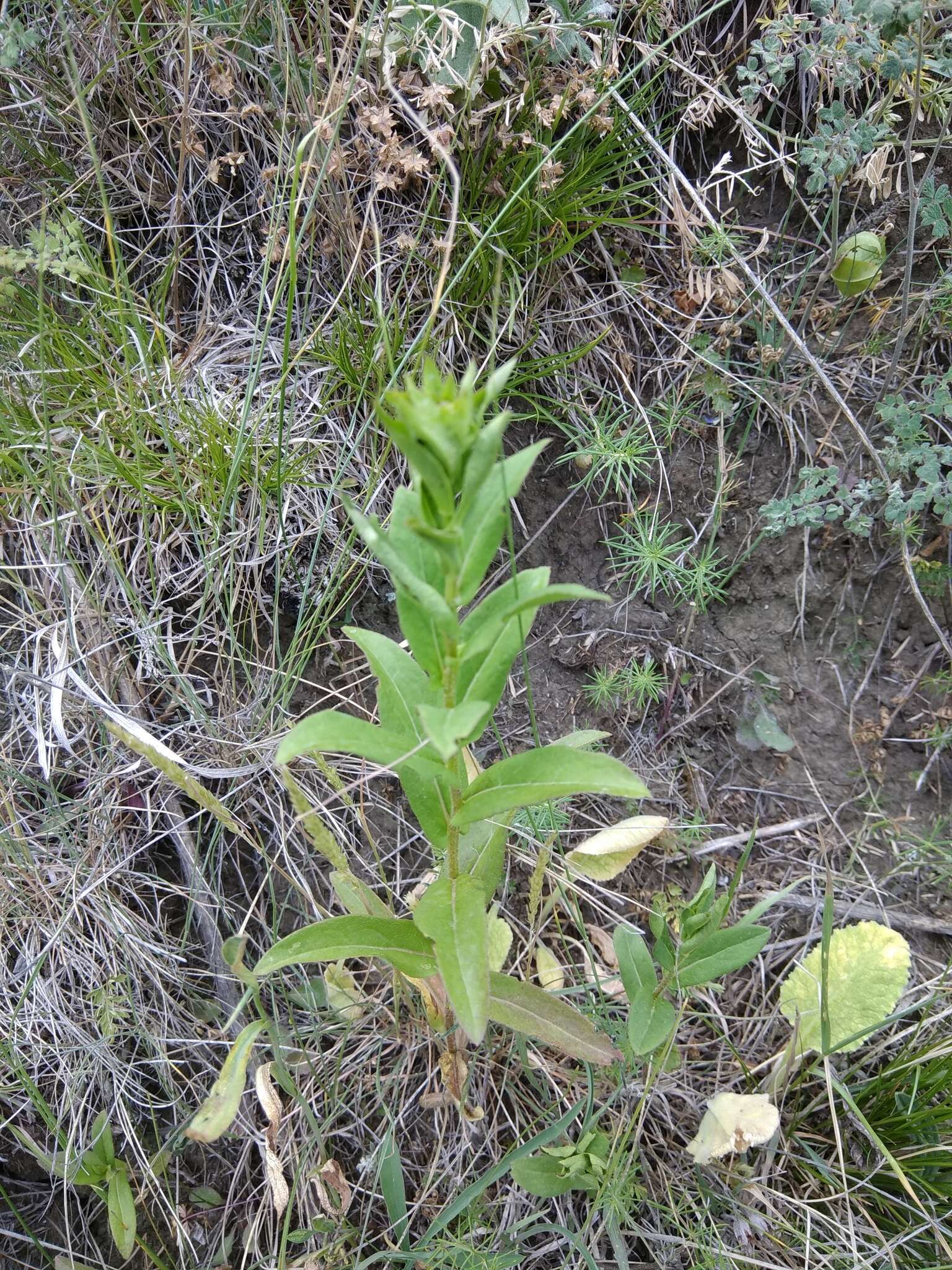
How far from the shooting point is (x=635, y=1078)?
1.84 m

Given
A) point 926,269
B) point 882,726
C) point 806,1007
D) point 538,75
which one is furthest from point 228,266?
point 806,1007

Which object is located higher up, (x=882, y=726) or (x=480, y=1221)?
(x=882, y=726)

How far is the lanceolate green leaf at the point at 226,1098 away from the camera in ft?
4.53

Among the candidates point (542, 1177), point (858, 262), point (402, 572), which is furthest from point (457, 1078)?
point (858, 262)

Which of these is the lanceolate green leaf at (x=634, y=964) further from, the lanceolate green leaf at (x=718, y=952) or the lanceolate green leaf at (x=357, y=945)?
the lanceolate green leaf at (x=357, y=945)

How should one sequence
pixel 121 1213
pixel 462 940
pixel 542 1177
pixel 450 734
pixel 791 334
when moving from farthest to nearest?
pixel 791 334 → pixel 121 1213 → pixel 542 1177 → pixel 462 940 → pixel 450 734

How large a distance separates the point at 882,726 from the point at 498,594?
141 centimetres

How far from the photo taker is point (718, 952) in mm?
1658

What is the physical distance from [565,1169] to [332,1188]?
1.56 feet

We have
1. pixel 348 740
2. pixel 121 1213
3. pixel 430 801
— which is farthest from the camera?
pixel 121 1213

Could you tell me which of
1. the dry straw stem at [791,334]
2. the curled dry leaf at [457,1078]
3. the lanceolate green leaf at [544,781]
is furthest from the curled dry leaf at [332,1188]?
the dry straw stem at [791,334]

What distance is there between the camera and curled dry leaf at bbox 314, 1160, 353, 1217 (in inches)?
68.4

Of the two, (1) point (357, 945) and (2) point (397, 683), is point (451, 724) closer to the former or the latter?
(2) point (397, 683)

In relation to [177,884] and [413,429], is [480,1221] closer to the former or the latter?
[177,884]
